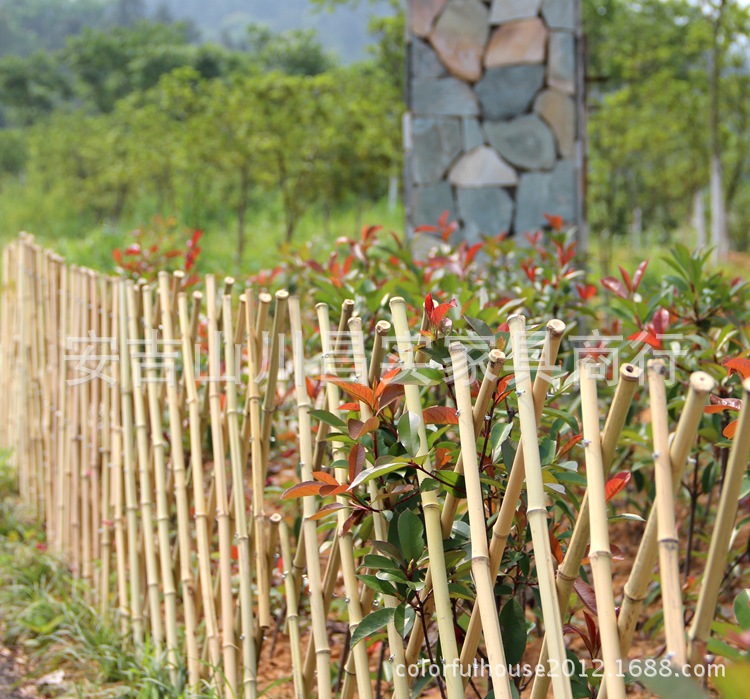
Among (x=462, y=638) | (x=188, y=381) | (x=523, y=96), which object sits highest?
(x=523, y=96)

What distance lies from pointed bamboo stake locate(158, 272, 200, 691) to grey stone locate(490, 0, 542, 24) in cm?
291

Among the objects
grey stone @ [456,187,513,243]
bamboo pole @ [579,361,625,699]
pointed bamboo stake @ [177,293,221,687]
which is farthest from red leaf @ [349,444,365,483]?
grey stone @ [456,187,513,243]

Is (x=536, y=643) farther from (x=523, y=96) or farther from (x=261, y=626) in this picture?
(x=523, y=96)

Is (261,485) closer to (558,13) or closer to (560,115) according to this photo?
(560,115)

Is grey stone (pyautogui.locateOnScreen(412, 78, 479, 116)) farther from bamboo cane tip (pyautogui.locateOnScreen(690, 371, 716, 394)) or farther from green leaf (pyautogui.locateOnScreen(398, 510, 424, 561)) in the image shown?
bamboo cane tip (pyautogui.locateOnScreen(690, 371, 716, 394))

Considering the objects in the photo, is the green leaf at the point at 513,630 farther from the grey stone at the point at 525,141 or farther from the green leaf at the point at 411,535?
the grey stone at the point at 525,141

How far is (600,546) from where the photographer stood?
37.7 inches

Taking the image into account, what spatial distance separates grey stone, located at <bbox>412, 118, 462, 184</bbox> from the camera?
452 cm

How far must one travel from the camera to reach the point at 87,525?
104 inches

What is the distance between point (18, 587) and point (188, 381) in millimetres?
1102

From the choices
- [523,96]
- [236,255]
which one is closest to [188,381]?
[523,96]

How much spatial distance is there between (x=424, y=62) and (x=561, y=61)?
70 cm

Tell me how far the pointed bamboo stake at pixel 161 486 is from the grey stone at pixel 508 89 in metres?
2.73

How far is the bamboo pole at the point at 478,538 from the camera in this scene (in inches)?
41.9
